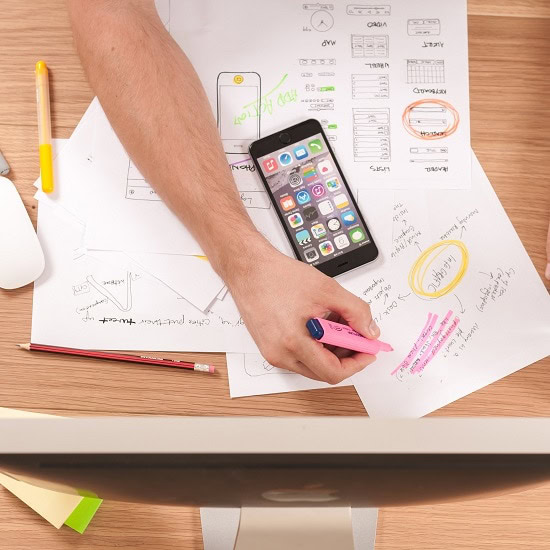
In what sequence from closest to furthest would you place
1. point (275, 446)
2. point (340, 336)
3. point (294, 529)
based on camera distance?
point (275, 446) → point (294, 529) → point (340, 336)

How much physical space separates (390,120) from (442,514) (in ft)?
1.50

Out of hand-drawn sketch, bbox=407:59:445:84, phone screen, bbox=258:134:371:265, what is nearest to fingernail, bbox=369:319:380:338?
phone screen, bbox=258:134:371:265

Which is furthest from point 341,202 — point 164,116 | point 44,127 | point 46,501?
point 46,501

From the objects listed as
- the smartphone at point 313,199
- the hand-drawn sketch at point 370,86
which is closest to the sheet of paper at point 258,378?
the smartphone at point 313,199

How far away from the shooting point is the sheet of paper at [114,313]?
2.67 feet

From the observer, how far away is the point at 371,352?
2.54 feet

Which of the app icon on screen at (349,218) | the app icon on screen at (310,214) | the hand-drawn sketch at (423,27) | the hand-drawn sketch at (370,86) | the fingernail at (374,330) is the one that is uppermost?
the hand-drawn sketch at (423,27)

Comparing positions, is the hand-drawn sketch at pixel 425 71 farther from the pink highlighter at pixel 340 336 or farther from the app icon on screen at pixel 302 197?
the pink highlighter at pixel 340 336

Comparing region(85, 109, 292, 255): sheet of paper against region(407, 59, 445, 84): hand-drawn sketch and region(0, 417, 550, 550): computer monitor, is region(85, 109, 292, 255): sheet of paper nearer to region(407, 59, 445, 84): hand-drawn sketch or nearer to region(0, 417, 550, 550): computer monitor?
region(407, 59, 445, 84): hand-drawn sketch

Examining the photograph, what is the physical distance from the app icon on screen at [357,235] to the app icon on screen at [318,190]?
57mm

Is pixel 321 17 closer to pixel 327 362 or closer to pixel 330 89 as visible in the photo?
pixel 330 89

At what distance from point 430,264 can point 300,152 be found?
0.20m

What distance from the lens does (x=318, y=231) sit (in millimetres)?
835

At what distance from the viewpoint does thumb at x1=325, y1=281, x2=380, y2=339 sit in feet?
2.48
